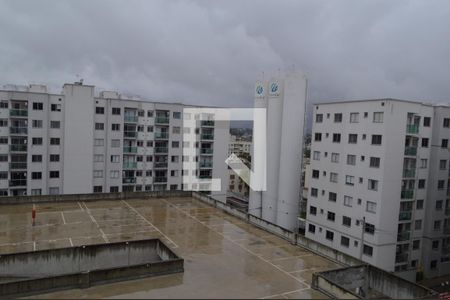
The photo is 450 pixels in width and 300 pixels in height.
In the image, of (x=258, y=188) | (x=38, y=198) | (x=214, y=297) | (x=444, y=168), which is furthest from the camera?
(x=258, y=188)

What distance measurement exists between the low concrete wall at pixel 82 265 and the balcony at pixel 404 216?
809 inches

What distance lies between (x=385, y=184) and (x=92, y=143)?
88.9 ft

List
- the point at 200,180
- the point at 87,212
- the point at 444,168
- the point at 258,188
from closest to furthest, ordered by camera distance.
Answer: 1. the point at 87,212
2. the point at 444,168
3. the point at 258,188
4. the point at 200,180

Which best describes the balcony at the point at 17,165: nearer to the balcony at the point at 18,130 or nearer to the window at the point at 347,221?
the balcony at the point at 18,130

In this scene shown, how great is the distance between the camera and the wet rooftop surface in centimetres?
1298

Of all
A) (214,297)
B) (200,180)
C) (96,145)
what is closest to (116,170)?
(96,145)

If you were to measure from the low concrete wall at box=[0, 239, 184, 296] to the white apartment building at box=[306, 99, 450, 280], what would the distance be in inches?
655

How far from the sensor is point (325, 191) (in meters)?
32.5

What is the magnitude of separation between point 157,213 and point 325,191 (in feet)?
50.8

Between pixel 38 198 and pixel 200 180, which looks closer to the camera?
pixel 38 198

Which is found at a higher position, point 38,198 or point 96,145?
point 96,145

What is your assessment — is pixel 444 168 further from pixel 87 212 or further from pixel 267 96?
pixel 87 212

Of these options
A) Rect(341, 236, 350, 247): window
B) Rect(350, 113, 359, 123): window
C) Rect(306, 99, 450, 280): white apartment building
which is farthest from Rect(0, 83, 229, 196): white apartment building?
Rect(341, 236, 350, 247): window

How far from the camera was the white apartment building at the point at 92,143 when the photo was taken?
3503 centimetres
